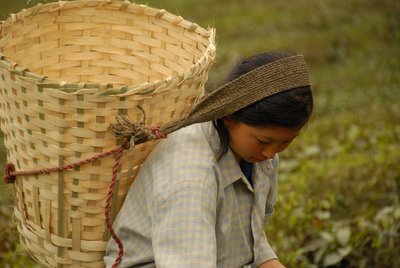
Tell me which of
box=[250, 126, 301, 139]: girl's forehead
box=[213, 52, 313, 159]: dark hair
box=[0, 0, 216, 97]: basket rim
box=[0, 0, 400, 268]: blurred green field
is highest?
box=[0, 0, 216, 97]: basket rim

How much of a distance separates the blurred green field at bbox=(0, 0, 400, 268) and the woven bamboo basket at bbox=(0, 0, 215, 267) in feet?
0.67

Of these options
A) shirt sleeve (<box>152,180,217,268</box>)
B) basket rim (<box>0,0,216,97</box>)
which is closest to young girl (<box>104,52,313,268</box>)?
shirt sleeve (<box>152,180,217,268</box>)

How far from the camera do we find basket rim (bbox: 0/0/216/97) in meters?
1.76

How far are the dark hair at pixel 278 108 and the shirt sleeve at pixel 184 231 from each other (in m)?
0.26

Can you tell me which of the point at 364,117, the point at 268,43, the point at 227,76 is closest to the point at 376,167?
the point at 364,117

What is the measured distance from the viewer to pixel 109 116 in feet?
5.98

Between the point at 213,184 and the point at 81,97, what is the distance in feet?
1.53

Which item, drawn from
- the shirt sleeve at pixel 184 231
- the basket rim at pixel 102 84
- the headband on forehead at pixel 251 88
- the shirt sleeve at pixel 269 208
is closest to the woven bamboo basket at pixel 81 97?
the basket rim at pixel 102 84

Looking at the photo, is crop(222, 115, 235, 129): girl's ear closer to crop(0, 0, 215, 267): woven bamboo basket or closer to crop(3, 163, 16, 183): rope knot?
crop(0, 0, 215, 267): woven bamboo basket

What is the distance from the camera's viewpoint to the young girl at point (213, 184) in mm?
1812

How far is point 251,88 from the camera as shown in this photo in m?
1.86

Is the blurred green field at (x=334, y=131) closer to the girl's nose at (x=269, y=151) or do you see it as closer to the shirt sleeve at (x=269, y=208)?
the girl's nose at (x=269, y=151)

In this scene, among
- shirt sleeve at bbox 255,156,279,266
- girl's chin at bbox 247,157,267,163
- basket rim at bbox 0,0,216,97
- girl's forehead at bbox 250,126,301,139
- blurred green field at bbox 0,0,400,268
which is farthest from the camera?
blurred green field at bbox 0,0,400,268

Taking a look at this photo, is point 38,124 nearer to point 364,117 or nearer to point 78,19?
point 78,19
